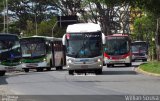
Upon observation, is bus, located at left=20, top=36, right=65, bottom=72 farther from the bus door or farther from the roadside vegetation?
the roadside vegetation

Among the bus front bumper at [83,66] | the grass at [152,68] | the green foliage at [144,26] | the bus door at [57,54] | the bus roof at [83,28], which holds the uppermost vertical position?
the green foliage at [144,26]

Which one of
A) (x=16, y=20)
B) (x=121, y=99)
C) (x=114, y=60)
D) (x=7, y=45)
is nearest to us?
(x=121, y=99)

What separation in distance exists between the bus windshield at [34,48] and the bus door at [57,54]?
2.25 metres

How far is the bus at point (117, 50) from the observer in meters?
48.0

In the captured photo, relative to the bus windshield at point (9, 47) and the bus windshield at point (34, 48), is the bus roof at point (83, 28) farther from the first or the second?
the bus windshield at point (34, 48)

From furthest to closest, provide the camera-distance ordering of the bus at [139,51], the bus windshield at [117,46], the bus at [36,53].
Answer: the bus at [139,51]
the bus windshield at [117,46]
the bus at [36,53]

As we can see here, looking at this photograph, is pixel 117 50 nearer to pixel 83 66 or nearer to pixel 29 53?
pixel 29 53

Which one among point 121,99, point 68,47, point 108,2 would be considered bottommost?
point 121,99

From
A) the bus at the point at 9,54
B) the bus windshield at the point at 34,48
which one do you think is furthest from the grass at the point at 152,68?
the bus at the point at 9,54

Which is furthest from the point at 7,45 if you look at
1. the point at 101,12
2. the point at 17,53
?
the point at 101,12

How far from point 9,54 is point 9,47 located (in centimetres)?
49

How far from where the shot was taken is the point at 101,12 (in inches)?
2559

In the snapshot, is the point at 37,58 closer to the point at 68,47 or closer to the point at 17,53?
the point at 17,53

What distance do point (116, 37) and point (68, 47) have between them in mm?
16824
